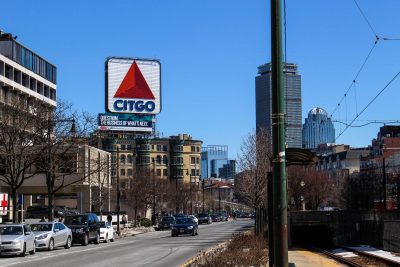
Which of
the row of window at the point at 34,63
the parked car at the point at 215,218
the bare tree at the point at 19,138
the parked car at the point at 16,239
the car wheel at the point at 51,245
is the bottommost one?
the parked car at the point at 215,218

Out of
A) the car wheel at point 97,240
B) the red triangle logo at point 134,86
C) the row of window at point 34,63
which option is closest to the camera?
the red triangle logo at point 134,86

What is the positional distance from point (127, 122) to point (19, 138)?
1267 centimetres

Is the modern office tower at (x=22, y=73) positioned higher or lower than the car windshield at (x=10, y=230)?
higher

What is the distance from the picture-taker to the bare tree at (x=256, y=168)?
45.9m

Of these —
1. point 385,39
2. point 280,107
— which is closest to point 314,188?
point 385,39

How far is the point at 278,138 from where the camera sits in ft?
29.3

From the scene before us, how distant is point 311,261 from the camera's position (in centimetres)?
2642

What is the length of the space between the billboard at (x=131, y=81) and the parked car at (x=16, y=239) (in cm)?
697

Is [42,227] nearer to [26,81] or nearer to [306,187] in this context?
[306,187]

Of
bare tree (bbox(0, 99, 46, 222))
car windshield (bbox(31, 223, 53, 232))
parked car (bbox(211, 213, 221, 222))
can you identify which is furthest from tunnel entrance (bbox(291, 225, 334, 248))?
parked car (bbox(211, 213, 221, 222))

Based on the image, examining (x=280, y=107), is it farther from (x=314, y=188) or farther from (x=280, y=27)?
(x=314, y=188)

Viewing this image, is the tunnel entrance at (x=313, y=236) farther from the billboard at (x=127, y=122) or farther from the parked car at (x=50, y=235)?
the parked car at (x=50, y=235)

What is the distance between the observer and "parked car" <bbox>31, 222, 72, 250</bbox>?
3278 centimetres

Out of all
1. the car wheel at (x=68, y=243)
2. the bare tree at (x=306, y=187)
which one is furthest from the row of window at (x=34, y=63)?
the car wheel at (x=68, y=243)
